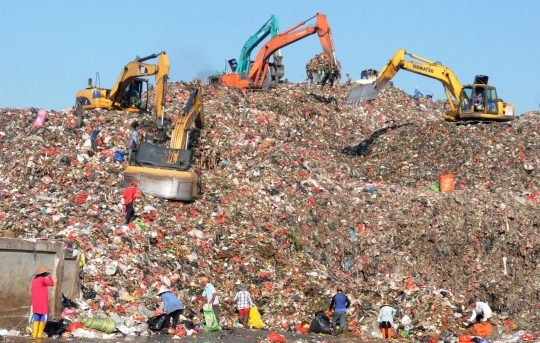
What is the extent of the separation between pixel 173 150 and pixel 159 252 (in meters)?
3.57

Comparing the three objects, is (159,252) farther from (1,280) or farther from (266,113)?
(266,113)

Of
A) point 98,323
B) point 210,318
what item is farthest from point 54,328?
point 210,318

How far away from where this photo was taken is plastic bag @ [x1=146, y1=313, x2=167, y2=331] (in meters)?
12.3

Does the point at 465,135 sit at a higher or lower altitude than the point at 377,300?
higher

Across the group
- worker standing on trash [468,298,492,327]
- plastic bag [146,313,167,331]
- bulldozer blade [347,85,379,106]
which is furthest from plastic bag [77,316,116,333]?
bulldozer blade [347,85,379,106]

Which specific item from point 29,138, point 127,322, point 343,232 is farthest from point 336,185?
point 127,322

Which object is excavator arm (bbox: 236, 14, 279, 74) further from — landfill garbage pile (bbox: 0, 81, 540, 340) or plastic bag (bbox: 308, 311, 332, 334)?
plastic bag (bbox: 308, 311, 332, 334)

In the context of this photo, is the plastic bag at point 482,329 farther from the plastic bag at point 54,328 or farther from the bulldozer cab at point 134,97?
the bulldozer cab at point 134,97

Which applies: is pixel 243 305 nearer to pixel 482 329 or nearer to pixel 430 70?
pixel 482 329

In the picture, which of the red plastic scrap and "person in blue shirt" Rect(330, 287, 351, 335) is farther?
the red plastic scrap

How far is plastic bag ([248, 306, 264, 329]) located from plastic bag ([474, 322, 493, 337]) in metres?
3.57

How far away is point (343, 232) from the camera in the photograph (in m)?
18.3

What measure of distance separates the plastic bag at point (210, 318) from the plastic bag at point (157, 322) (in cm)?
110

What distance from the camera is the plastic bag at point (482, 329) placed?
13836 millimetres
